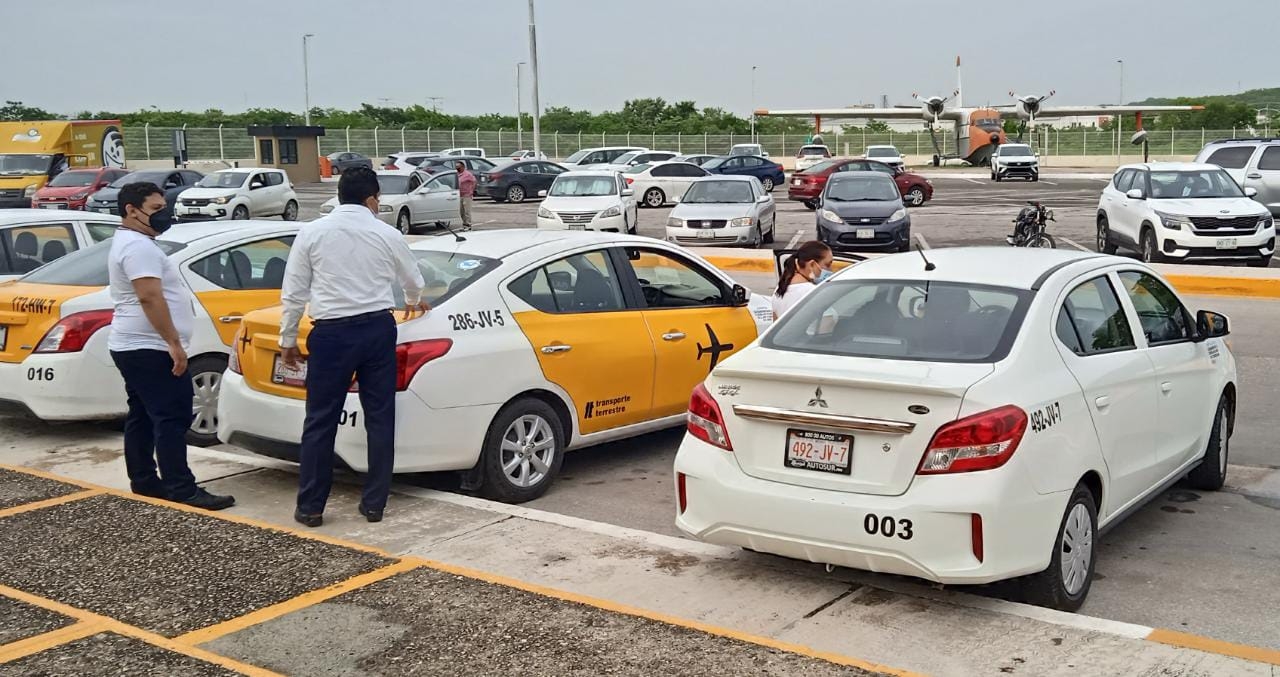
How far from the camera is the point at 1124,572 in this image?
6008mm

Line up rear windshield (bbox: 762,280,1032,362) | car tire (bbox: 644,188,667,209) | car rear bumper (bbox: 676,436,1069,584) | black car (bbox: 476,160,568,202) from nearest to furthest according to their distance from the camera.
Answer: car rear bumper (bbox: 676,436,1069,584), rear windshield (bbox: 762,280,1032,362), car tire (bbox: 644,188,667,209), black car (bbox: 476,160,568,202)

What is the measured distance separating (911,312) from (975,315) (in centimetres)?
29

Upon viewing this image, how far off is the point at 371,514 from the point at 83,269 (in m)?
3.70

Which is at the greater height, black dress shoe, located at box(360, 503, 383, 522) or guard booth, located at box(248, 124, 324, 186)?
guard booth, located at box(248, 124, 324, 186)

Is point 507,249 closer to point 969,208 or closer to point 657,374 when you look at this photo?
point 657,374

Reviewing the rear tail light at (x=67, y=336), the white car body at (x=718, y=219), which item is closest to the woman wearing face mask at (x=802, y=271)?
the rear tail light at (x=67, y=336)

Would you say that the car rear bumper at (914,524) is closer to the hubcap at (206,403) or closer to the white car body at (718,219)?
the hubcap at (206,403)

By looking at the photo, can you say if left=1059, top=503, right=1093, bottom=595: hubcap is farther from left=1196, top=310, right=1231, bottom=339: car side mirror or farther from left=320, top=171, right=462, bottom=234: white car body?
left=320, top=171, right=462, bottom=234: white car body

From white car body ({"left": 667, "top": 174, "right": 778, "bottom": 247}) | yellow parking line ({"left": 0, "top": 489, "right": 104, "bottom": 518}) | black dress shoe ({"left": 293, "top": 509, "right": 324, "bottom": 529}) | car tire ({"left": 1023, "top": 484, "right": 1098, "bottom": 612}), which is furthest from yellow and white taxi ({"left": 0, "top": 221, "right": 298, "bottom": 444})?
white car body ({"left": 667, "top": 174, "right": 778, "bottom": 247})

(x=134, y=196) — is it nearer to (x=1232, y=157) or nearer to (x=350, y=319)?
(x=350, y=319)

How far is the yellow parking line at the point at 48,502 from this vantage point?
6.79 meters

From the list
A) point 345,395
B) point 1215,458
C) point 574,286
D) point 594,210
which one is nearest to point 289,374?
point 345,395

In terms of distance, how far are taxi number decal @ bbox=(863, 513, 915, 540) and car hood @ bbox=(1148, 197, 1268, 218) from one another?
51.4 ft

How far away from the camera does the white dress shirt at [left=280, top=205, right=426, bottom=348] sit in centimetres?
628
